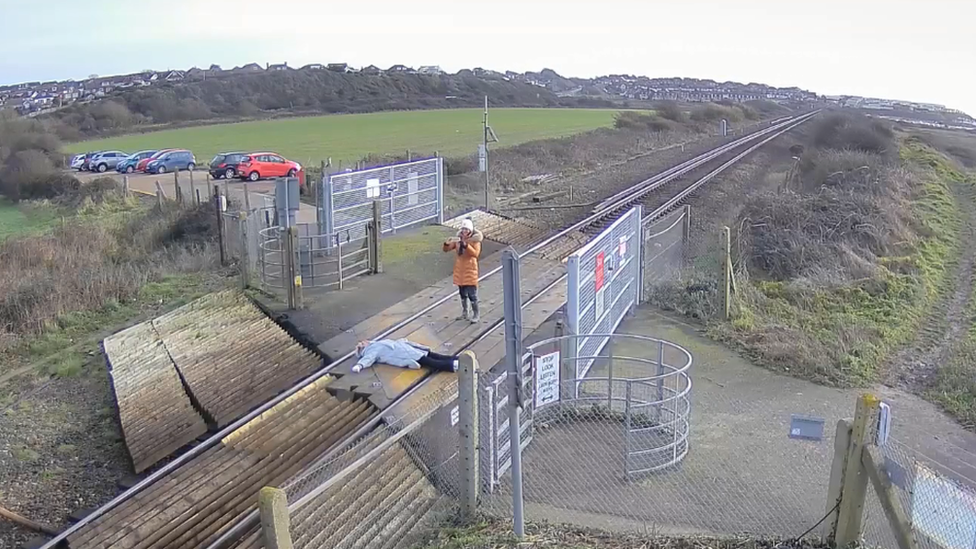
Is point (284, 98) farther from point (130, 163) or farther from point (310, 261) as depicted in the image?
point (310, 261)

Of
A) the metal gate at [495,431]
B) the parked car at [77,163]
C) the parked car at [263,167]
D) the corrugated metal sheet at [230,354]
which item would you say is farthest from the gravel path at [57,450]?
the parked car at [77,163]

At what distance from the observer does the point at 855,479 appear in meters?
6.07

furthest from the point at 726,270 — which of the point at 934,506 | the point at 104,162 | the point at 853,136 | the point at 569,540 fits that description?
the point at 104,162

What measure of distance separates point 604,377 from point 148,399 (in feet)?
19.6

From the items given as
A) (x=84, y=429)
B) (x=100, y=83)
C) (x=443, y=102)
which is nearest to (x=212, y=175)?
(x=84, y=429)

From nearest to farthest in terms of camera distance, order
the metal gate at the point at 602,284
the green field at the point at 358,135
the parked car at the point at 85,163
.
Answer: the metal gate at the point at 602,284, the parked car at the point at 85,163, the green field at the point at 358,135

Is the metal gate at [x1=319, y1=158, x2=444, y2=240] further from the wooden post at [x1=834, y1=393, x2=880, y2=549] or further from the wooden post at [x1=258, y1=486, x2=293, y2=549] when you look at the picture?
the wooden post at [x1=834, y1=393, x2=880, y2=549]

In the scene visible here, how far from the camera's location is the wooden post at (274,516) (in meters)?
5.10

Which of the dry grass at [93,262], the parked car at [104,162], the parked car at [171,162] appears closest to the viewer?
the dry grass at [93,262]

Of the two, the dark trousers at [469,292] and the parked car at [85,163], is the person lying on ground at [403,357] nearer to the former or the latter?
the dark trousers at [469,292]

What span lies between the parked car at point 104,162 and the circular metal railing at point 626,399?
42884 millimetres

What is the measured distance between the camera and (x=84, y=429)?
11.0m

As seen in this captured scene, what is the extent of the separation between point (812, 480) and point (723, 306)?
20.6 ft

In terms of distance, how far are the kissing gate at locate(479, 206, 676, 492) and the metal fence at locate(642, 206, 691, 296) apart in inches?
27.9
